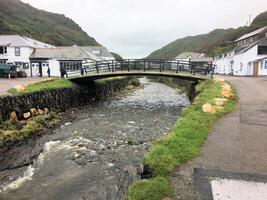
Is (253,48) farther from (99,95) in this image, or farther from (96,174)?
(96,174)

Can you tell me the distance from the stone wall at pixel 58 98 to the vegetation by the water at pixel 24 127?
90 cm

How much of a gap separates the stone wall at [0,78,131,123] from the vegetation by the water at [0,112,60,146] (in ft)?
2.95

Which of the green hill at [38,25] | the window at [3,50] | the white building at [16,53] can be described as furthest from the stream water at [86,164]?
the green hill at [38,25]

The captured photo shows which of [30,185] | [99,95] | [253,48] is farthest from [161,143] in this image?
[253,48]

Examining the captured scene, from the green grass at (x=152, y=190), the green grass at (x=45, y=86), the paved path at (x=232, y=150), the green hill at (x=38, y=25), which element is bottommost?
the green grass at (x=152, y=190)

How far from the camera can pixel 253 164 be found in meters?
7.45

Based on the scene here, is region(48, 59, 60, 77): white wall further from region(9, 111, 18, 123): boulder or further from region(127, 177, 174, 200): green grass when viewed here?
region(127, 177, 174, 200): green grass

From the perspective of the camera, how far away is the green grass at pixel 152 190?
5941 mm

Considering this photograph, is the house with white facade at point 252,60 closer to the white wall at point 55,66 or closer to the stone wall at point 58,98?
the stone wall at point 58,98

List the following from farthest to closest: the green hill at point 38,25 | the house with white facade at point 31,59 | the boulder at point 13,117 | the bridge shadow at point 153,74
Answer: the green hill at point 38,25, the house with white facade at point 31,59, the bridge shadow at point 153,74, the boulder at point 13,117

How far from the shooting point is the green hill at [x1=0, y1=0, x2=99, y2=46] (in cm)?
9993

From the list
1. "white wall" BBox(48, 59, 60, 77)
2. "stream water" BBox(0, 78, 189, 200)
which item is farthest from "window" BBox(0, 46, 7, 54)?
"stream water" BBox(0, 78, 189, 200)

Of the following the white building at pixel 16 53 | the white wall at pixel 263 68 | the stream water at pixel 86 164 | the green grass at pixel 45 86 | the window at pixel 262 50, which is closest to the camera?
the stream water at pixel 86 164

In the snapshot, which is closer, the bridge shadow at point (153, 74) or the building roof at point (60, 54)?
the bridge shadow at point (153, 74)
